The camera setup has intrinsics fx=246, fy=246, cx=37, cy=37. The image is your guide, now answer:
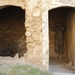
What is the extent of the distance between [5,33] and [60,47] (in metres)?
2.93

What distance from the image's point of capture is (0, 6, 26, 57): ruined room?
12.6 meters

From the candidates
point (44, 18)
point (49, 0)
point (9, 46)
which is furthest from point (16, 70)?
point (9, 46)

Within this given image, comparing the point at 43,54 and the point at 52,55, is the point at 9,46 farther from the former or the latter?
the point at 43,54

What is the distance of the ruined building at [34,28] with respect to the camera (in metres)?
9.06

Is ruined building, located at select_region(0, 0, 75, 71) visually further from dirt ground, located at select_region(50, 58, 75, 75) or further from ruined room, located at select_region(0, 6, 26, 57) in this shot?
dirt ground, located at select_region(50, 58, 75, 75)

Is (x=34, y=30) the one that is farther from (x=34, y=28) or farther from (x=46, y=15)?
(x=46, y=15)

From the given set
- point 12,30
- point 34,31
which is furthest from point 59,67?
point 12,30

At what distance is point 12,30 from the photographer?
12648 mm

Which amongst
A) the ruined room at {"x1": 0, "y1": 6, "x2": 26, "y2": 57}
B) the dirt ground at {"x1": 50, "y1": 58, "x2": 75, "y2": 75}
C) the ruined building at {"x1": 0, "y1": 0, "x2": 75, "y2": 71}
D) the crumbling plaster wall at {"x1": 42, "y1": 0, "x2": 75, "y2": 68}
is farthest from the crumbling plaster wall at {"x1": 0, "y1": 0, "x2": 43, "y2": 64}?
the ruined room at {"x1": 0, "y1": 6, "x2": 26, "y2": 57}

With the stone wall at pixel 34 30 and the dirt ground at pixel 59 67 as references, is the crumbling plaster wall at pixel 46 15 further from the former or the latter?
the dirt ground at pixel 59 67

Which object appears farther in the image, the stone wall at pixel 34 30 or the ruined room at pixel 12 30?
the ruined room at pixel 12 30

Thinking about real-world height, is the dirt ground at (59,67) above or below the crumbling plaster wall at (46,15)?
below

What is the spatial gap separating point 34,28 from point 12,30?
370cm

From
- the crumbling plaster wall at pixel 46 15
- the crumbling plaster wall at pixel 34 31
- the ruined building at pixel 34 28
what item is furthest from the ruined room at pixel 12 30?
the crumbling plaster wall at pixel 46 15
